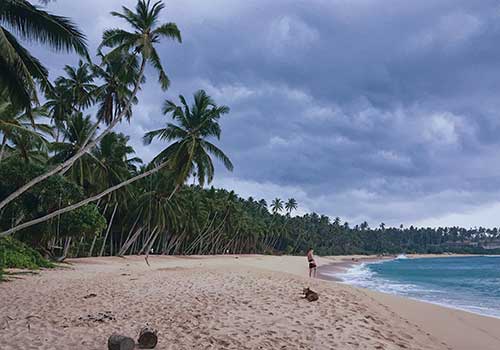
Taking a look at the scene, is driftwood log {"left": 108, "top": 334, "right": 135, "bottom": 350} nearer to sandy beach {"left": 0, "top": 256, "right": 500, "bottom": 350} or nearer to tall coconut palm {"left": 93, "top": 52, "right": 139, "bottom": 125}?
sandy beach {"left": 0, "top": 256, "right": 500, "bottom": 350}

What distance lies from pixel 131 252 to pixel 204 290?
35.7 metres

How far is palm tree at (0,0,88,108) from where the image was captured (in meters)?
8.26

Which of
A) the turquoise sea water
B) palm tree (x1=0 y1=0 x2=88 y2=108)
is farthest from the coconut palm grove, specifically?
the turquoise sea water

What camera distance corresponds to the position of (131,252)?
4397 cm

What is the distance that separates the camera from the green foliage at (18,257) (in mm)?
16078

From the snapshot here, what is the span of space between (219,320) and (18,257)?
43.4 feet

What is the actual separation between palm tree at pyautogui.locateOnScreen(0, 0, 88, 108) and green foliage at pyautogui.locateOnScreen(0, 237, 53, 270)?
356 inches

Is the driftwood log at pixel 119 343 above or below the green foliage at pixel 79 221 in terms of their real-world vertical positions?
below

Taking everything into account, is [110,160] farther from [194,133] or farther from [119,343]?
[119,343]

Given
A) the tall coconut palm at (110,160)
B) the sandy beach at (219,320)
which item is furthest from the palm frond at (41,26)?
the tall coconut palm at (110,160)

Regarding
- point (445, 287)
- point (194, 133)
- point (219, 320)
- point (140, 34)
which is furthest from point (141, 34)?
point (445, 287)

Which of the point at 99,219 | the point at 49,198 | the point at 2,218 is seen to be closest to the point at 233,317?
the point at 49,198

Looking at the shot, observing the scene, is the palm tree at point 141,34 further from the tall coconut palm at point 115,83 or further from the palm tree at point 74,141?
the palm tree at point 74,141

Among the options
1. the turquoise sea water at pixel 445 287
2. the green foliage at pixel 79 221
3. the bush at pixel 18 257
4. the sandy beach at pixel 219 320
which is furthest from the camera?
the green foliage at pixel 79 221
